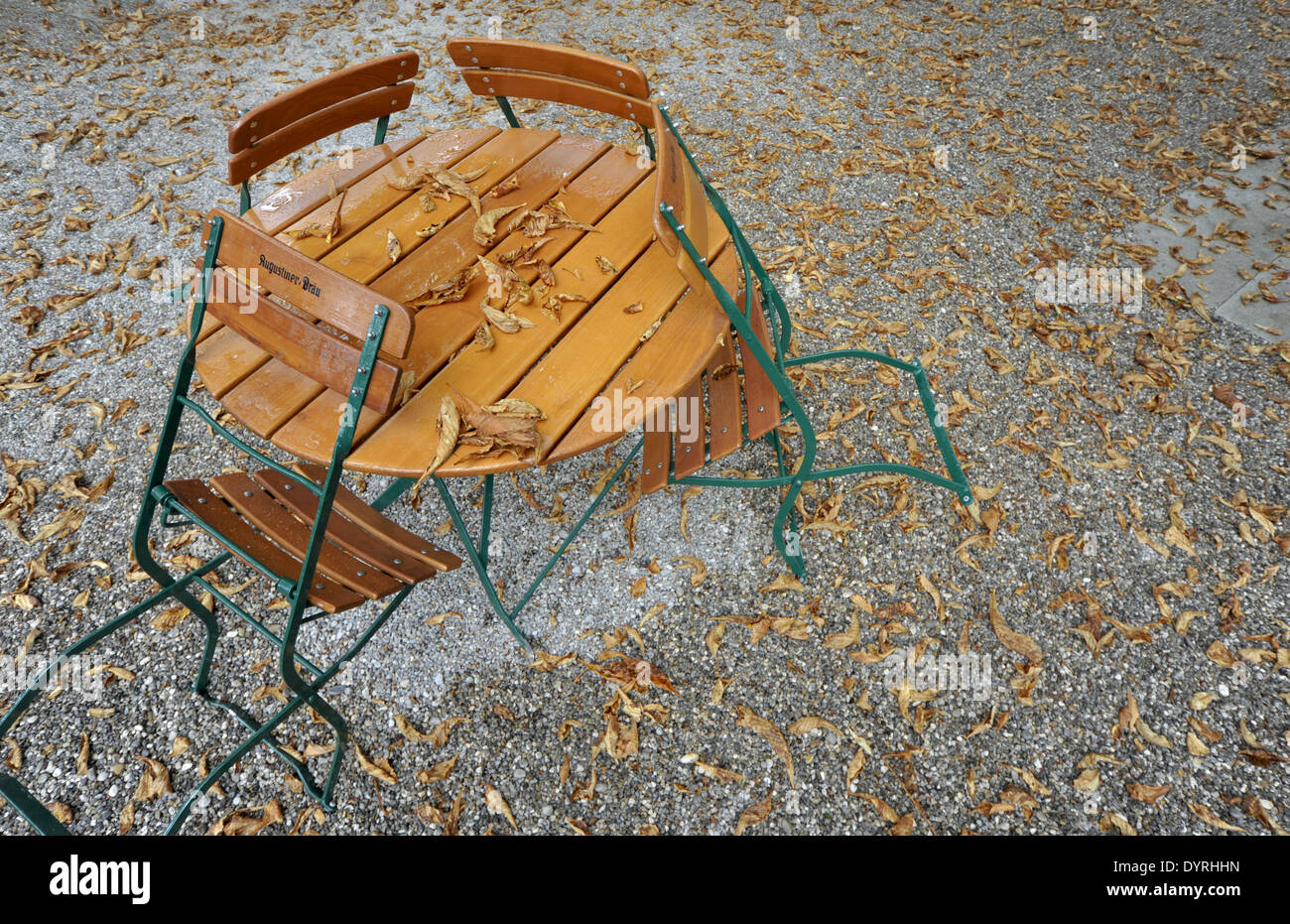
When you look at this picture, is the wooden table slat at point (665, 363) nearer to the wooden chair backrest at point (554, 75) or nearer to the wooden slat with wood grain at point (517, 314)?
the wooden slat with wood grain at point (517, 314)

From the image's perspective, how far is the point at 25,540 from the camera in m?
2.88

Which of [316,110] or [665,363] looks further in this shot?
[316,110]

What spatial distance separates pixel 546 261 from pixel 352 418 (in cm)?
92

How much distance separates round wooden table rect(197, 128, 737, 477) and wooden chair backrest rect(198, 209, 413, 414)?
203 mm

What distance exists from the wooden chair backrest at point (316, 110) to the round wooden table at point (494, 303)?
0.15 metres

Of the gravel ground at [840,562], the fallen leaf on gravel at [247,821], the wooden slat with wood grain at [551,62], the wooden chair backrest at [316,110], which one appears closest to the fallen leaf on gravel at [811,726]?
the gravel ground at [840,562]

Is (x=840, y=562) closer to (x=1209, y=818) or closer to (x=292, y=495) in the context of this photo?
(x=1209, y=818)

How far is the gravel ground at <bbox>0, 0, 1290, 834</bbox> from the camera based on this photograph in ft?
7.41

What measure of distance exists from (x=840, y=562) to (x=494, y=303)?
1677 millimetres

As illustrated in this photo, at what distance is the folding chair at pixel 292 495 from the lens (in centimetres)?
150

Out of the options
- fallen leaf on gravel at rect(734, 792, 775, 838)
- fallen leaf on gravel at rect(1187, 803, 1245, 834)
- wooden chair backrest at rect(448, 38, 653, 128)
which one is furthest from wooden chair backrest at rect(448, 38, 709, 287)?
fallen leaf on gravel at rect(1187, 803, 1245, 834)

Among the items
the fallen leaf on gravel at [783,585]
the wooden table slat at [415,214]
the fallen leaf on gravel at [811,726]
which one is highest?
the wooden table slat at [415,214]

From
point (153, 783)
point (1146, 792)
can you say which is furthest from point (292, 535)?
point (1146, 792)

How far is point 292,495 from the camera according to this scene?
208cm
